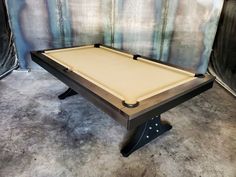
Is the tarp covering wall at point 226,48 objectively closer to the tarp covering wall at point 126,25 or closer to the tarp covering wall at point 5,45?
the tarp covering wall at point 126,25

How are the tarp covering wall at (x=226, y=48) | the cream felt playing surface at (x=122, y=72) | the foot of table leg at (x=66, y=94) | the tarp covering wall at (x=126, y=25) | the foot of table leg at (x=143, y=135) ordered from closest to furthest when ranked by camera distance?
the cream felt playing surface at (x=122, y=72) < the foot of table leg at (x=143, y=135) < the foot of table leg at (x=66, y=94) < the tarp covering wall at (x=226, y=48) < the tarp covering wall at (x=126, y=25)

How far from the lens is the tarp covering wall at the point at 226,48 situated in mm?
2900

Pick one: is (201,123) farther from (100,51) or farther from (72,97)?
(72,97)

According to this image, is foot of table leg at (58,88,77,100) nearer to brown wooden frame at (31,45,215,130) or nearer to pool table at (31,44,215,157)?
pool table at (31,44,215,157)

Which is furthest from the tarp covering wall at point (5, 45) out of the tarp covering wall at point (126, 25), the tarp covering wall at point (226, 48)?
the tarp covering wall at point (226, 48)

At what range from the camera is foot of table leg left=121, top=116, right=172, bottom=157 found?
1.73 m

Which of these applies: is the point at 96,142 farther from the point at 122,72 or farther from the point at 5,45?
the point at 5,45

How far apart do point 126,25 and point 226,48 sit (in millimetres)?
1592

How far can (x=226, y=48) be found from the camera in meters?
3.09

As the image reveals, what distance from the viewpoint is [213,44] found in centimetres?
343

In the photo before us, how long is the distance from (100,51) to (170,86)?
121 cm

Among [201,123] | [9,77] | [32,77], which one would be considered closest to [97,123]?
[201,123]

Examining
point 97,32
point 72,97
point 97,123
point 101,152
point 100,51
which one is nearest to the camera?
point 101,152

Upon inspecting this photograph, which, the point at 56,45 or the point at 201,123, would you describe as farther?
the point at 56,45
